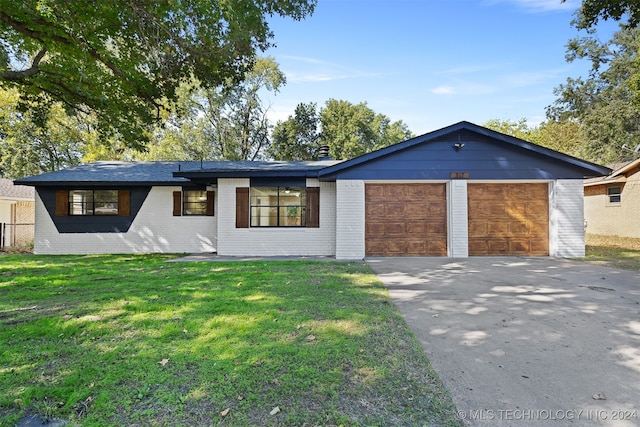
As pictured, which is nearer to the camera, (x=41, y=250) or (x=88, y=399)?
(x=88, y=399)

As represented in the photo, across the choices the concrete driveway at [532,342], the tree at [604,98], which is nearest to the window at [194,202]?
the concrete driveway at [532,342]

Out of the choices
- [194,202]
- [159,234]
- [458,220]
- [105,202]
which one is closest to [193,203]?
[194,202]

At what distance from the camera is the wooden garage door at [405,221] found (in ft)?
32.9

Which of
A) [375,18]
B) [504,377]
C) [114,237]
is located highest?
[375,18]

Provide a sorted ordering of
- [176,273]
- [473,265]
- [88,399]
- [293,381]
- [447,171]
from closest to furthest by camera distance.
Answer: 1. [88,399]
2. [293,381]
3. [176,273]
4. [473,265]
5. [447,171]

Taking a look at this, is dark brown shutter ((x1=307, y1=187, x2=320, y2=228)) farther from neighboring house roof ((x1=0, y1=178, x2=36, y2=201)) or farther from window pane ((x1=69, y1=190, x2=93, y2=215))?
neighboring house roof ((x1=0, y1=178, x2=36, y2=201))

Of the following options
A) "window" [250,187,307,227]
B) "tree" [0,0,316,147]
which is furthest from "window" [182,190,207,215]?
"tree" [0,0,316,147]

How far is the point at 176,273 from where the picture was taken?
7.41 meters

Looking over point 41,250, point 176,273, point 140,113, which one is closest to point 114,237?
point 41,250

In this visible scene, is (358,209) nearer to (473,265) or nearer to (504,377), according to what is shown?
(473,265)

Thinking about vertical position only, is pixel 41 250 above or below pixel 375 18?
below

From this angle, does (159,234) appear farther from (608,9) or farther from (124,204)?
(608,9)

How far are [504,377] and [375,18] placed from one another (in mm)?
12115

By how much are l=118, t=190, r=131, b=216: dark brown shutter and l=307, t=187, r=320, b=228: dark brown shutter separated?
265 inches
